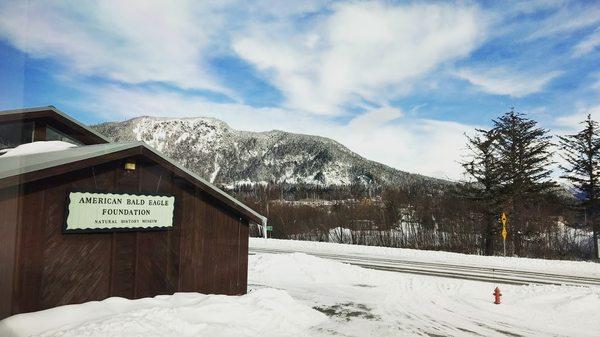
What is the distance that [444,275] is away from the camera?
18.0 meters

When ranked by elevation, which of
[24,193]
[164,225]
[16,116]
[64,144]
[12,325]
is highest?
[16,116]

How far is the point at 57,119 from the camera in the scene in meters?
13.1

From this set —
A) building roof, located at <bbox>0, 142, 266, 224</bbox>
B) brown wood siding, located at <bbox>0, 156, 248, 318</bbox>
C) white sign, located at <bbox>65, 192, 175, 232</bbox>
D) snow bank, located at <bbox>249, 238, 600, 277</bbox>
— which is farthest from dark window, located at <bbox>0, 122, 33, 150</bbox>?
snow bank, located at <bbox>249, 238, 600, 277</bbox>

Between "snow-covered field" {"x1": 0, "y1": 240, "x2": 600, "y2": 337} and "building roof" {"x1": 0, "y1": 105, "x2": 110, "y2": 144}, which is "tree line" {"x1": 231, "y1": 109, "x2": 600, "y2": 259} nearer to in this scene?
"snow-covered field" {"x1": 0, "y1": 240, "x2": 600, "y2": 337}

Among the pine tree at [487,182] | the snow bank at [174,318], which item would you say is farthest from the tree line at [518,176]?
the snow bank at [174,318]

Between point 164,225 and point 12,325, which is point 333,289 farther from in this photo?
point 12,325

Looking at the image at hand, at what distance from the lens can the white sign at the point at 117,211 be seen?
8.29 meters

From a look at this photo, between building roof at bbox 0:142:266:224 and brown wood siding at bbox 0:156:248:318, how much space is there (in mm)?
270

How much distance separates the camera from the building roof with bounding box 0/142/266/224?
7214mm

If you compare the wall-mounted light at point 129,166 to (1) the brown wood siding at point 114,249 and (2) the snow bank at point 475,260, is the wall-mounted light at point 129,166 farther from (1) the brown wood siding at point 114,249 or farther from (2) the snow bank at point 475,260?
(2) the snow bank at point 475,260

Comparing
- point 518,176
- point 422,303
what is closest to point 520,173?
point 518,176

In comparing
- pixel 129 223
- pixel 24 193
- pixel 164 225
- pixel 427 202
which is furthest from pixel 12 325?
pixel 427 202

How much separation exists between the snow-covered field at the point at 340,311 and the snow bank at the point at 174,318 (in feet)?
0.06

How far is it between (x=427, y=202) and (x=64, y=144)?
31434 mm
